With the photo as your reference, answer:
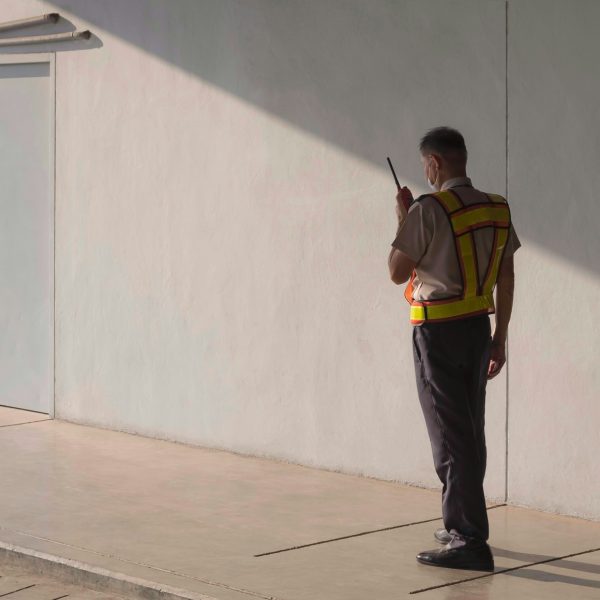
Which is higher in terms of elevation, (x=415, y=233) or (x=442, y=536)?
(x=415, y=233)

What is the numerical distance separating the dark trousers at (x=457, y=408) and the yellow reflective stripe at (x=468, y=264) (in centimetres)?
12

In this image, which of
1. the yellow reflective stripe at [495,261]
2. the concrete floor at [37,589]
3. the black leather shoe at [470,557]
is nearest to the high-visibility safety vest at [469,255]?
the yellow reflective stripe at [495,261]

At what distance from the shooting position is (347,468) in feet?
26.2

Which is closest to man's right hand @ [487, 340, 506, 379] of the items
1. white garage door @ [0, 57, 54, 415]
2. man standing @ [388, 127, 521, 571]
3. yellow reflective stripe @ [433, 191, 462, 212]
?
man standing @ [388, 127, 521, 571]

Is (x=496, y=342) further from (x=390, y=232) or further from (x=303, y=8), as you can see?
(x=303, y=8)

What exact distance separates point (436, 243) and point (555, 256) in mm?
1353

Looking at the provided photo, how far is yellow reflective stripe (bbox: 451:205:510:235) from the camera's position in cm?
579

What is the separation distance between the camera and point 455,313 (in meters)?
5.84

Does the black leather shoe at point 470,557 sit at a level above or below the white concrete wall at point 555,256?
below

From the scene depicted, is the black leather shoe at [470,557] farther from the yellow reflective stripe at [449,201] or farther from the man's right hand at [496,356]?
the yellow reflective stripe at [449,201]

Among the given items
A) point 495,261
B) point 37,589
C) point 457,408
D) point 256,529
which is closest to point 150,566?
point 37,589

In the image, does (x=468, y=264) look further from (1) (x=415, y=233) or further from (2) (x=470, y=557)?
(2) (x=470, y=557)

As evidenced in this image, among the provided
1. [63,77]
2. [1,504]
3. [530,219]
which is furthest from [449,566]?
[63,77]

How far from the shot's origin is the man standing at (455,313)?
580 cm
